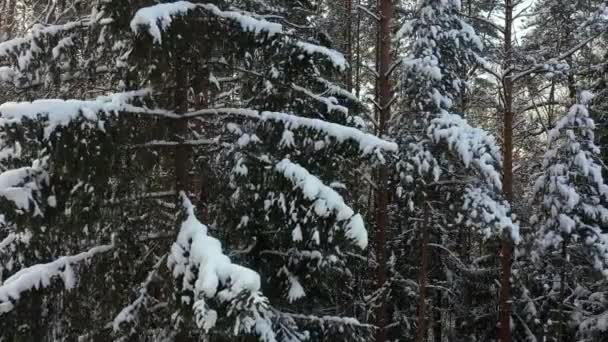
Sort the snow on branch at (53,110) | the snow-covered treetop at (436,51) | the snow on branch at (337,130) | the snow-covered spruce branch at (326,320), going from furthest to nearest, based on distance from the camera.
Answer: the snow-covered treetop at (436,51) < the snow-covered spruce branch at (326,320) < the snow on branch at (337,130) < the snow on branch at (53,110)

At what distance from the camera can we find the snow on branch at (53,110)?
13.0ft

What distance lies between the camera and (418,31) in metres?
9.92

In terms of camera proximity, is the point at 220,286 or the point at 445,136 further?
the point at 445,136

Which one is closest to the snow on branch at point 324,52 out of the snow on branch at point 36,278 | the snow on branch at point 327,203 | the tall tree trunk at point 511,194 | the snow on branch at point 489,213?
the snow on branch at point 327,203

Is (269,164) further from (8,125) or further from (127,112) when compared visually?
(8,125)

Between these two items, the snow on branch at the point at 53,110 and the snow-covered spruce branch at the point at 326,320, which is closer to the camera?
the snow on branch at the point at 53,110

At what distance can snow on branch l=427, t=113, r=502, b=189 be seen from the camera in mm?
8812

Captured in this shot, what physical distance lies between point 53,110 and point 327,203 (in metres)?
2.16

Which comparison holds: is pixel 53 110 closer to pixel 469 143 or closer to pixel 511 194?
pixel 469 143

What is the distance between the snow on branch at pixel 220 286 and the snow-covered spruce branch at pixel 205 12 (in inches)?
64.3

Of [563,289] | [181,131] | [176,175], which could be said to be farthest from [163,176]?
[563,289]

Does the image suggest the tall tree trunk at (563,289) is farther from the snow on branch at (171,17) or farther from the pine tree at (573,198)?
the snow on branch at (171,17)

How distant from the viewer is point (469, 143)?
907cm

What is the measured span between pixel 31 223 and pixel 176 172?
1611 mm
